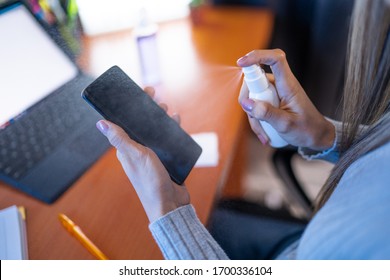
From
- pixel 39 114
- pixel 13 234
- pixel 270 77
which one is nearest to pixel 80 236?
pixel 13 234

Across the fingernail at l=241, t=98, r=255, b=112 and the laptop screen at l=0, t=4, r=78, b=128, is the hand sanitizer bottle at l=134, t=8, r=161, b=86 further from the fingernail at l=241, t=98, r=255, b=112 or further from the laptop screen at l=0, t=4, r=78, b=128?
the fingernail at l=241, t=98, r=255, b=112

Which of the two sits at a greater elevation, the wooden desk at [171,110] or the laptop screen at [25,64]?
the laptop screen at [25,64]

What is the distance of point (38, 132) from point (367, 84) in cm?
41

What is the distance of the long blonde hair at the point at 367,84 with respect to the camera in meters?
0.29

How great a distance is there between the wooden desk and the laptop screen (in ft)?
0.14

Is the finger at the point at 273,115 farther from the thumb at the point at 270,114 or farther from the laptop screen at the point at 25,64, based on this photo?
the laptop screen at the point at 25,64

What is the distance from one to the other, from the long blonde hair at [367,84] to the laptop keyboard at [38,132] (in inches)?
12.6

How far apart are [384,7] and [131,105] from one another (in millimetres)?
260

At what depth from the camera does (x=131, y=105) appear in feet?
1.30

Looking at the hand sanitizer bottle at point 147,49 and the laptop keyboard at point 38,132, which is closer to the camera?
the laptop keyboard at point 38,132

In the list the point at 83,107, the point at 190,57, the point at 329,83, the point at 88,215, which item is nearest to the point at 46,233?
the point at 88,215

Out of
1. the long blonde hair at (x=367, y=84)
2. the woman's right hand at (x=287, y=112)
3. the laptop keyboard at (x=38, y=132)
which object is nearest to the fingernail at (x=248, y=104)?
the woman's right hand at (x=287, y=112)

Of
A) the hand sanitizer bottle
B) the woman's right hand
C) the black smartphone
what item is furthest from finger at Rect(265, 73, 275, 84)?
the hand sanitizer bottle
